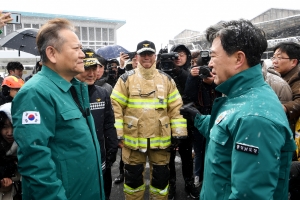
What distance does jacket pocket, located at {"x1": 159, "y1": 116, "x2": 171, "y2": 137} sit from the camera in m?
3.24

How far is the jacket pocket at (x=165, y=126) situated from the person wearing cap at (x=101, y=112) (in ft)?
1.92

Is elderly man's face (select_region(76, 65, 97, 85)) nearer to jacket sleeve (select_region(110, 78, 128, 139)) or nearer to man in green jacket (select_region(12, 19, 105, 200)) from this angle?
jacket sleeve (select_region(110, 78, 128, 139))

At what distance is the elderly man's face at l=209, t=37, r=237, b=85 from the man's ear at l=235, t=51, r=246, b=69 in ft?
0.08

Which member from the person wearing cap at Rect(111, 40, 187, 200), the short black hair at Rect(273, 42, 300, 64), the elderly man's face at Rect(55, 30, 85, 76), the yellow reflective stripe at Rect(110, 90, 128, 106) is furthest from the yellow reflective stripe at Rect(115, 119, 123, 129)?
the short black hair at Rect(273, 42, 300, 64)

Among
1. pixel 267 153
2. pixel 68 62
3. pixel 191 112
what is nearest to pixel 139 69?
pixel 191 112

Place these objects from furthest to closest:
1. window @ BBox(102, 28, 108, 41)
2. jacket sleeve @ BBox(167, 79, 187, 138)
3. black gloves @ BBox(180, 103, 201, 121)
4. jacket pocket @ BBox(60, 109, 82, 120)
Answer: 1. window @ BBox(102, 28, 108, 41)
2. jacket sleeve @ BBox(167, 79, 187, 138)
3. black gloves @ BBox(180, 103, 201, 121)
4. jacket pocket @ BBox(60, 109, 82, 120)

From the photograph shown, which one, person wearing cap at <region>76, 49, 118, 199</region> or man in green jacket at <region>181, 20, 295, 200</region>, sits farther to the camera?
person wearing cap at <region>76, 49, 118, 199</region>

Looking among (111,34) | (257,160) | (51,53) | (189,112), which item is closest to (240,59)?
(257,160)

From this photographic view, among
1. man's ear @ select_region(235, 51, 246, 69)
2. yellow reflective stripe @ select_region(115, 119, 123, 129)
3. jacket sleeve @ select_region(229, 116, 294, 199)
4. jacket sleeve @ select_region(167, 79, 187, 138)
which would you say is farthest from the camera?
jacket sleeve @ select_region(167, 79, 187, 138)

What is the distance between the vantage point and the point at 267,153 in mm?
1243

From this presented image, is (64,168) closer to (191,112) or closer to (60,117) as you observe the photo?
(60,117)

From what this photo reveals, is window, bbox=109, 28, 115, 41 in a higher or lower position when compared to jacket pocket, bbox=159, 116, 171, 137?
higher

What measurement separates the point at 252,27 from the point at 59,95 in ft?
4.27

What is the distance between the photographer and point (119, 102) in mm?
3291
